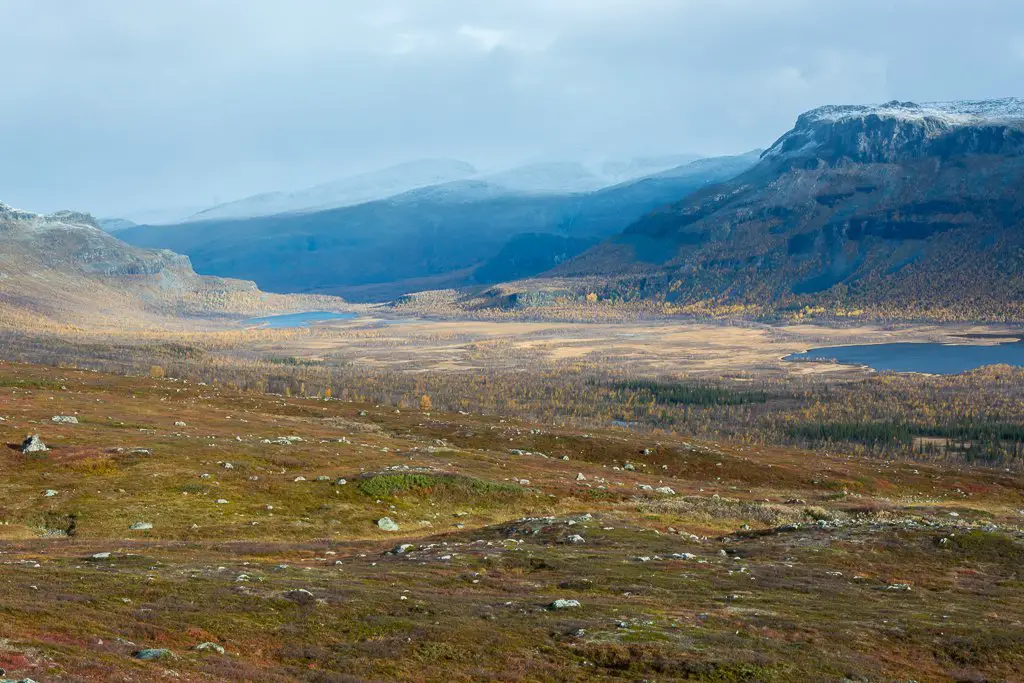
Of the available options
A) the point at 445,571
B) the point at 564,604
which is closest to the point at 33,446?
the point at 445,571

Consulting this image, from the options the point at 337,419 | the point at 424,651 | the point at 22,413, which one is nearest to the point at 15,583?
the point at 424,651

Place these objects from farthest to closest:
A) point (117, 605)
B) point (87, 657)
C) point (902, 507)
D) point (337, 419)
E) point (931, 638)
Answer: point (337, 419) → point (902, 507) → point (931, 638) → point (117, 605) → point (87, 657)

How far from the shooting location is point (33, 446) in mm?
68562

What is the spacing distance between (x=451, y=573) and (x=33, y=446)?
139 feet

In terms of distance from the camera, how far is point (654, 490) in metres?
83.6

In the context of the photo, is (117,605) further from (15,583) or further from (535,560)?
(535,560)

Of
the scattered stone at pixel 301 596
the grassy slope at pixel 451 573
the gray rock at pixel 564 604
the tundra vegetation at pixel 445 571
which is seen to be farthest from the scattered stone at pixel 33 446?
the gray rock at pixel 564 604

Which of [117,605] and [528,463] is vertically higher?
[117,605]

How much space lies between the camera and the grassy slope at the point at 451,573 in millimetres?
27828

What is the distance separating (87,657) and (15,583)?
9513 millimetres

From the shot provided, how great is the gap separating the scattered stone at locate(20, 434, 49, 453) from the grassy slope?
1.11 m

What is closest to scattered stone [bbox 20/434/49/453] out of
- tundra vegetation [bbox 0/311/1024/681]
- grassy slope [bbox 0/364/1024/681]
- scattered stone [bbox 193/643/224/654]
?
tundra vegetation [bbox 0/311/1024/681]

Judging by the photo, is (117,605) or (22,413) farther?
(22,413)

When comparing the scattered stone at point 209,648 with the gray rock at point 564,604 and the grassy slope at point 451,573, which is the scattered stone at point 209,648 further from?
the gray rock at point 564,604
